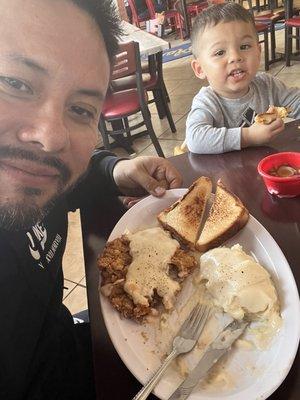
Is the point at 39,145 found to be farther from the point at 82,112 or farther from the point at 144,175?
the point at 144,175

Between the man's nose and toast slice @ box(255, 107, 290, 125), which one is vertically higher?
the man's nose

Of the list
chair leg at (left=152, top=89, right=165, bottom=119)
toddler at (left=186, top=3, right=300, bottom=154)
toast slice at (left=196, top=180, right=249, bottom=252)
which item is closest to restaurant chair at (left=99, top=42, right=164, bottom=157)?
chair leg at (left=152, top=89, right=165, bottom=119)

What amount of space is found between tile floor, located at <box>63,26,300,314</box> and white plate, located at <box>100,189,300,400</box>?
4.58 ft

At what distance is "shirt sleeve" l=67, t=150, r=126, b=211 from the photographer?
4.03 ft

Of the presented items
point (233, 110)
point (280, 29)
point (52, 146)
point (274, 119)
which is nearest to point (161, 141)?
point (233, 110)

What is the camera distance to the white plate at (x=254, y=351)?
61cm

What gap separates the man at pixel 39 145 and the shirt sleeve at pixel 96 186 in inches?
12.2

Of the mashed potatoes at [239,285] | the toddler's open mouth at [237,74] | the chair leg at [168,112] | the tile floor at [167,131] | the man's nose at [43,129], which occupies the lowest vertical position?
the tile floor at [167,131]

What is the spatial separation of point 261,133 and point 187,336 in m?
0.89

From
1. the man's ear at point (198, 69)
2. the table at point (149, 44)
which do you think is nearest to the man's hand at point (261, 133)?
the man's ear at point (198, 69)

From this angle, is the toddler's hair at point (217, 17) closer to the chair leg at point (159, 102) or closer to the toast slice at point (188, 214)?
the toast slice at point (188, 214)

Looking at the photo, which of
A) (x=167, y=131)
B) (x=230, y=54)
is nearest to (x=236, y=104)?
(x=230, y=54)

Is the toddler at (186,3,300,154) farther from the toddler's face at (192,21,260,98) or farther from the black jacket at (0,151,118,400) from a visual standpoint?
the black jacket at (0,151,118,400)

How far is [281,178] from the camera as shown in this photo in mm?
1012
